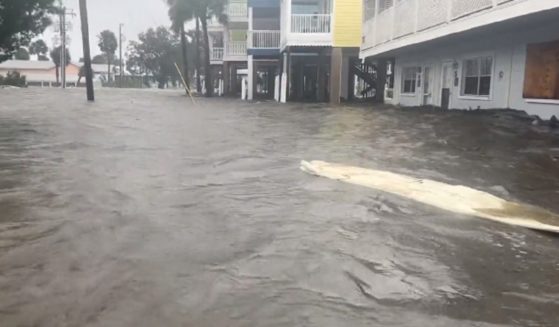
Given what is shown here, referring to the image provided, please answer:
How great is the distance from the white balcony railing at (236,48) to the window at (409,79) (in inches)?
707

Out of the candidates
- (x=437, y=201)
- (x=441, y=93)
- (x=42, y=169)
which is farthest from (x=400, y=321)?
(x=441, y=93)

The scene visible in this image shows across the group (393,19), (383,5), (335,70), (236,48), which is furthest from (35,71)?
(393,19)

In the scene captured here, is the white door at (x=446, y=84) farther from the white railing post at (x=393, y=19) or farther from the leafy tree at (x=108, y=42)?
the leafy tree at (x=108, y=42)

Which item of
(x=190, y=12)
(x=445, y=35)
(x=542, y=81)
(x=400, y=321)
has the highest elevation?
(x=190, y=12)

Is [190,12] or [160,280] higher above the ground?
[190,12]

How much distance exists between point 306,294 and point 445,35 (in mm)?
13901

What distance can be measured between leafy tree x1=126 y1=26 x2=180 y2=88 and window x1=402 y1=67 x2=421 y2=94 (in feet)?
205

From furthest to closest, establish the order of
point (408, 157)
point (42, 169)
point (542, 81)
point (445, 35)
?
point (445, 35), point (542, 81), point (408, 157), point (42, 169)

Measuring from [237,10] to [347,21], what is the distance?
16.6m

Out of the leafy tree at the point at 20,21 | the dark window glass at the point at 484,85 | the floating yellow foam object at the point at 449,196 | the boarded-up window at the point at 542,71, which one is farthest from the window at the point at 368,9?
the floating yellow foam object at the point at 449,196

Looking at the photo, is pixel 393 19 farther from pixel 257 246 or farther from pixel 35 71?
pixel 35 71

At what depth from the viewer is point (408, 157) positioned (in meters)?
9.75

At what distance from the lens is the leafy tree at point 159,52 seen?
86.4 meters

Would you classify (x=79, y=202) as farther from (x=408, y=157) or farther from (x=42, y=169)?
(x=408, y=157)
